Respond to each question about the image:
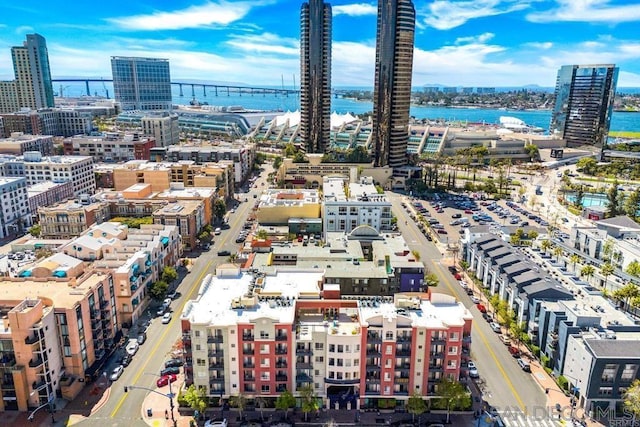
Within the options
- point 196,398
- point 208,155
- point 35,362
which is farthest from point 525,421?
point 208,155

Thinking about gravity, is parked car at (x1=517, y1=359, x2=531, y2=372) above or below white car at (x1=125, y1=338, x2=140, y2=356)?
below

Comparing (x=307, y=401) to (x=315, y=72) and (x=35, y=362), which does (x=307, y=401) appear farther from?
(x=315, y=72)

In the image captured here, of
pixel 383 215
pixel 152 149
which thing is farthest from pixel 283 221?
pixel 152 149

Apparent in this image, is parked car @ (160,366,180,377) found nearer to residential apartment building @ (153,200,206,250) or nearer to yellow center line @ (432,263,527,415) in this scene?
residential apartment building @ (153,200,206,250)

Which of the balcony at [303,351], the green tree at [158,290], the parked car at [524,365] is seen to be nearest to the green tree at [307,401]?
the balcony at [303,351]

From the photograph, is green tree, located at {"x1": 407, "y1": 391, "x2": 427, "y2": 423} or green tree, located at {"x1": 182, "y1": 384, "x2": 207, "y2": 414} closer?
green tree, located at {"x1": 182, "y1": 384, "x2": 207, "y2": 414}

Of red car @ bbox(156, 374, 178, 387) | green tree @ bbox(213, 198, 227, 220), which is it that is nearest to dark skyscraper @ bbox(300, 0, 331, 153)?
green tree @ bbox(213, 198, 227, 220)
